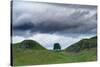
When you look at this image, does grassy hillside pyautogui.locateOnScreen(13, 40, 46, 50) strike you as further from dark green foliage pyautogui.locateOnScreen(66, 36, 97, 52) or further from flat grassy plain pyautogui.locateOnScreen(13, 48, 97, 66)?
dark green foliage pyautogui.locateOnScreen(66, 36, 97, 52)

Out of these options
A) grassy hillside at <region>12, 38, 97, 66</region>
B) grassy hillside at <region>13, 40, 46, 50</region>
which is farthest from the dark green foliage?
grassy hillside at <region>13, 40, 46, 50</region>

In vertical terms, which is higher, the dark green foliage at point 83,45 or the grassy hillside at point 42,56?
the dark green foliage at point 83,45

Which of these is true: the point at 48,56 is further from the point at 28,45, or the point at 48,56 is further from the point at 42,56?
the point at 28,45

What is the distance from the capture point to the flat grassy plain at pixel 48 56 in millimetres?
2314

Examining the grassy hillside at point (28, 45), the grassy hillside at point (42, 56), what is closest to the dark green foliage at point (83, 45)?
the grassy hillside at point (42, 56)

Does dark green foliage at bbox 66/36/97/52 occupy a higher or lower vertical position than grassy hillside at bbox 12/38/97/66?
higher

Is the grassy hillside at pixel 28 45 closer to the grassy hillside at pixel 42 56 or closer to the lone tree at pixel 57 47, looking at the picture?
the grassy hillside at pixel 42 56

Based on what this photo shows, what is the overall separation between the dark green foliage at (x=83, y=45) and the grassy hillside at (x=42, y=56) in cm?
4

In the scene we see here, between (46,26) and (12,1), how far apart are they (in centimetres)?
51

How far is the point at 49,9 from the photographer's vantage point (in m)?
2.46

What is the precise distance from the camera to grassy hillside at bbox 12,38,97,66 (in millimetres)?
2309

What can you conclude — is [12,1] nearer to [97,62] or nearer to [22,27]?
[22,27]

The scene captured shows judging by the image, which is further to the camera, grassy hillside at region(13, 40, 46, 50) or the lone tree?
the lone tree

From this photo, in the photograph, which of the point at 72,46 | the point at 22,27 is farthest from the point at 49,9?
the point at 72,46
